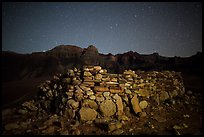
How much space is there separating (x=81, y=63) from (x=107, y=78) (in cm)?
2302

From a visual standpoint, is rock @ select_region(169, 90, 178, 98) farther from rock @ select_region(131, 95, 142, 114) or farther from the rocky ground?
rock @ select_region(131, 95, 142, 114)

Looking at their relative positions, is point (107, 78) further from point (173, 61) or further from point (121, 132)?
point (173, 61)

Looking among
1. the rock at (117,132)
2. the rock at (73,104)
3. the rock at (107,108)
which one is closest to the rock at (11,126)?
the rock at (73,104)

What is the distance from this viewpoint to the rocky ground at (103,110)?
6.41 metres

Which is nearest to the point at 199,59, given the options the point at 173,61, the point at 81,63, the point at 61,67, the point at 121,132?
the point at 173,61

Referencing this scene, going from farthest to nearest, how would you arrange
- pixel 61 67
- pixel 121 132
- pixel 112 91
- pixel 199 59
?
1. pixel 199 59
2. pixel 61 67
3. pixel 112 91
4. pixel 121 132

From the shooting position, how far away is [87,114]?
7109mm

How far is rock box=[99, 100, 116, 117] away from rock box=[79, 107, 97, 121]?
15.6 inches

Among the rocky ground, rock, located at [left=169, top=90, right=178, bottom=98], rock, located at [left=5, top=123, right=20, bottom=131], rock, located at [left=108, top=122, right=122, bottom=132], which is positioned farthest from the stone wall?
rock, located at [left=5, top=123, right=20, bottom=131]

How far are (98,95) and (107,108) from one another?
69 cm

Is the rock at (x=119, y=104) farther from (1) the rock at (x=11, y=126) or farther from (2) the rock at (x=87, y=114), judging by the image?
(1) the rock at (x=11, y=126)

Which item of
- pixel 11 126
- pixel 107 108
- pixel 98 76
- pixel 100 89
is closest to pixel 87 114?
pixel 107 108

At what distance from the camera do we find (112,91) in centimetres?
793

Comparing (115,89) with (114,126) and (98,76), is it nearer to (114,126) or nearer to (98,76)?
(98,76)
